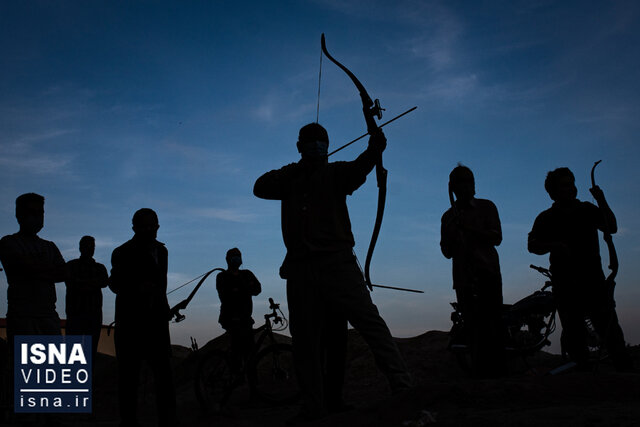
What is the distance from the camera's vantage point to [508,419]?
321 centimetres

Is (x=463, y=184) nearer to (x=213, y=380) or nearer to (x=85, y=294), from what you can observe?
(x=213, y=380)

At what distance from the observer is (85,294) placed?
25.1 ft

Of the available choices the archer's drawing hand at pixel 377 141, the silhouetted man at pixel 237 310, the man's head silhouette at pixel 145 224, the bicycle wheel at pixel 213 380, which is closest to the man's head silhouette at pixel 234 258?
the silhouetted man at pixel 237 310

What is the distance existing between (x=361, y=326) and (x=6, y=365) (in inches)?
171

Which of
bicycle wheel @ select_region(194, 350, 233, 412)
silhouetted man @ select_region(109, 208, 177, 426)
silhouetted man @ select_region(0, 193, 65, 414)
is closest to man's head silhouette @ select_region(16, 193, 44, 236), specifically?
silhouetted man @ select_region(0, 193, 65, 414)

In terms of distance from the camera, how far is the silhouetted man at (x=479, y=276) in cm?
539

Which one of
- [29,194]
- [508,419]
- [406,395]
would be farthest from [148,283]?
[508,419]

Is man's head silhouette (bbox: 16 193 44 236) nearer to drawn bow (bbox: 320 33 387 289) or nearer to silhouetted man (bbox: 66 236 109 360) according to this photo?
silhouetted man (bbox: 66 236 109 360)

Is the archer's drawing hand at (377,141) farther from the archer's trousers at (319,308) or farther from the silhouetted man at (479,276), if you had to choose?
the silhouetted man at (479,276)

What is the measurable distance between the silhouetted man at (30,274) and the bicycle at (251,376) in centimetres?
279

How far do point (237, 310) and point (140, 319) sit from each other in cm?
305

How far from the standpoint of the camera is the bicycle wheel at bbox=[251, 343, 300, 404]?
7.77 m

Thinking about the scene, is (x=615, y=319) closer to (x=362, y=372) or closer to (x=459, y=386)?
(x=459, y=386)

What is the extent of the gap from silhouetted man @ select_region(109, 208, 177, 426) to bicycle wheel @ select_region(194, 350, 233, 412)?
300cm
